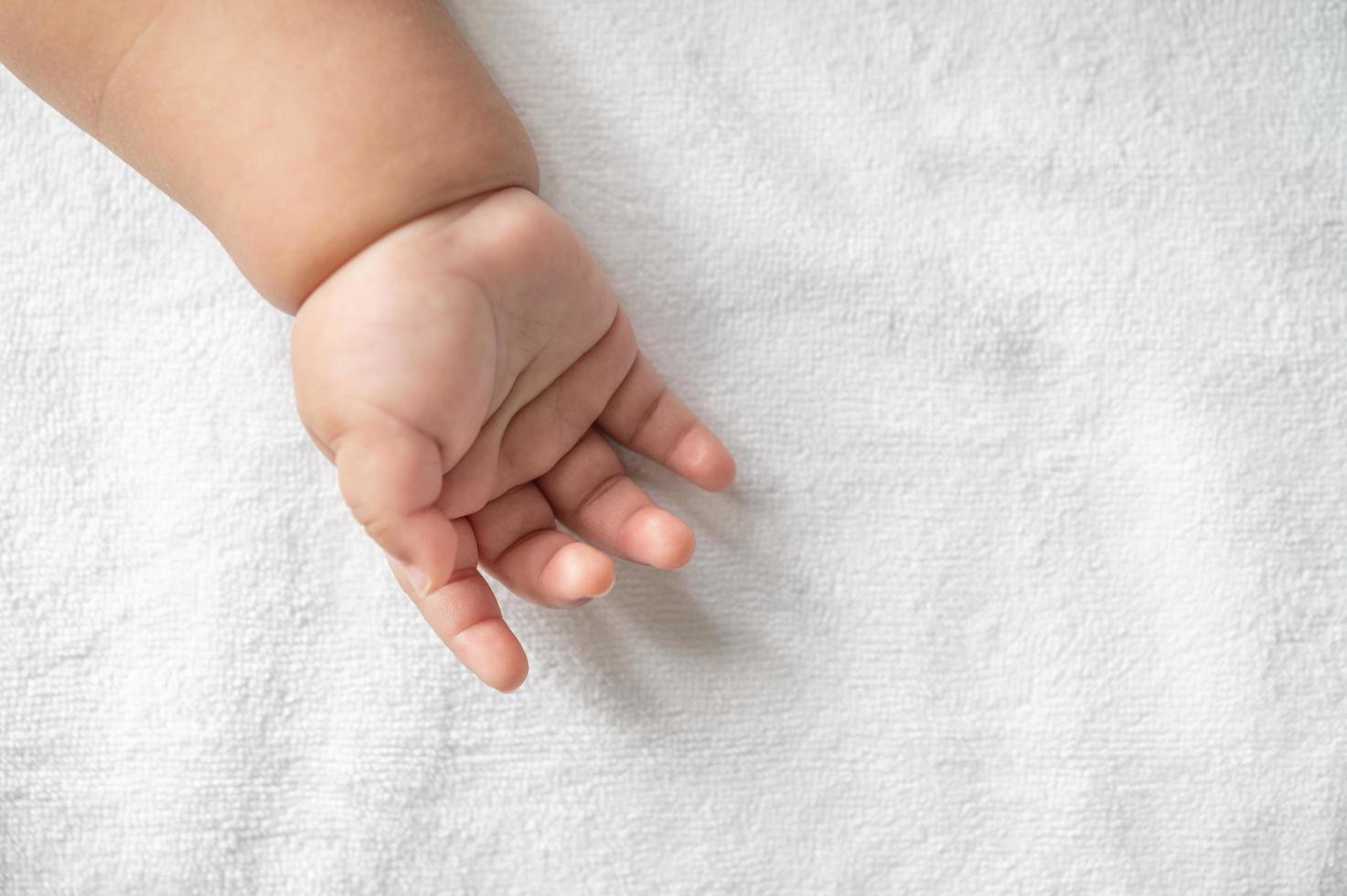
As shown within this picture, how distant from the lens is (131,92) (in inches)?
24.6

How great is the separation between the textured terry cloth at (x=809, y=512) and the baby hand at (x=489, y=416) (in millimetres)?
62

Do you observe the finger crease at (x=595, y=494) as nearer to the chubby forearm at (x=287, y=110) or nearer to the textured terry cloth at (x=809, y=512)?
the textured terry cloth at (x=809, y=512)

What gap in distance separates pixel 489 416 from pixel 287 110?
0.21 m

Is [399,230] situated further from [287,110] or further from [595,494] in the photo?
[595,494]

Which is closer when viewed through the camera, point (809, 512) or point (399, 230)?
point (399, 230)

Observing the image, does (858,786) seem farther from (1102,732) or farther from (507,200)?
(507,200)

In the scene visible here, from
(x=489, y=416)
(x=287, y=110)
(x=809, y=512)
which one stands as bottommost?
(x=809, y=512)

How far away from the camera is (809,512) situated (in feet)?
2.37

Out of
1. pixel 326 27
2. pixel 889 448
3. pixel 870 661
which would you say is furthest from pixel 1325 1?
pixel 326 27

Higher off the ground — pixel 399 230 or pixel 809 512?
Answer: pixel 399 230

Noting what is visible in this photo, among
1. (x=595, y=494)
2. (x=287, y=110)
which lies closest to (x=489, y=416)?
(x=595, y=494)

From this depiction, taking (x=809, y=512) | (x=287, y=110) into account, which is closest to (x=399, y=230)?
(x=287, y=110)

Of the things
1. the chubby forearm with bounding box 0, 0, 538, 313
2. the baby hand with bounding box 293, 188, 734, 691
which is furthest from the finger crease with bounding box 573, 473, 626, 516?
the chubby forearm with bounding box 0, 0, 538, 313

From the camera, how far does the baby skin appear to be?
56cm
